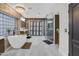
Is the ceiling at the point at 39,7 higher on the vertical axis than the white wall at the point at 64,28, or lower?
higher

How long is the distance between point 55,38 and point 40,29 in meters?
7.77

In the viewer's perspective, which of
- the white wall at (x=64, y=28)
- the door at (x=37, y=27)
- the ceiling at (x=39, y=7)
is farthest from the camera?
the door at (x=37, y=27)

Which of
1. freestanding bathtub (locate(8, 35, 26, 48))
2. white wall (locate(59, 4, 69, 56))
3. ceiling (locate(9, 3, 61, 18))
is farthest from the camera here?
ceiling (locate(9, 3, 61, 18))

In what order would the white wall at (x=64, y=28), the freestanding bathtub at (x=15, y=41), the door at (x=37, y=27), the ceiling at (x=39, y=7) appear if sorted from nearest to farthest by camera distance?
the white wall at (x=64, y=28) < the freestanding bathtub at (x=15, y=41) < the ceiling at (x=39, y=7) < the door at (x=37, y=27)

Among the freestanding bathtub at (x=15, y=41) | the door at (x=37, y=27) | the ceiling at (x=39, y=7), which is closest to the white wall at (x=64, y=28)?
the ceiling at (x=39, y=7)

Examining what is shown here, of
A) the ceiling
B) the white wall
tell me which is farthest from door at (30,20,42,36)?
the white wall

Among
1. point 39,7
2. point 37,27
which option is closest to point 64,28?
point 39,7

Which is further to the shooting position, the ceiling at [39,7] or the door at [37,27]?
the door at [37,27]

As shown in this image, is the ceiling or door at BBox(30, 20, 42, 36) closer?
the ceiling

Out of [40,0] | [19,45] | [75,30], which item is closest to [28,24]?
[19,45]

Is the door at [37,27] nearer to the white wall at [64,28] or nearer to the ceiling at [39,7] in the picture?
the ceiling at [39,7]

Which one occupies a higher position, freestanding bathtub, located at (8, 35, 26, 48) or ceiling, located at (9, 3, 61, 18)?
ceiling, located at (9, 3, 61, 18)

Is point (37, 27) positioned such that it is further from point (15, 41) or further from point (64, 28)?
point (64, 28)

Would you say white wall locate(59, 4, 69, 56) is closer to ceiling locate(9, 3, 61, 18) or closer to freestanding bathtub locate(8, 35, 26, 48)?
ceiling locate(9, 3, 61, 18)
